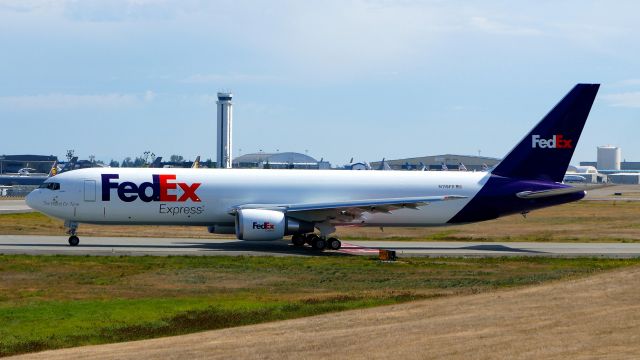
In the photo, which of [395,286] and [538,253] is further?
[538,253]

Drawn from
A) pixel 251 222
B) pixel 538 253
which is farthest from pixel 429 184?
pixel 251 222

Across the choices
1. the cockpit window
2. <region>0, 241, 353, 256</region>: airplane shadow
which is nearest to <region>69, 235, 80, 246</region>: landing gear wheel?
<region>0, 241, 353, 256</region>: airplane shadow

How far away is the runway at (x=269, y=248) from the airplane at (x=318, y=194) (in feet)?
3.63

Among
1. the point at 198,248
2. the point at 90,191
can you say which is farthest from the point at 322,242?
the point at 90,191

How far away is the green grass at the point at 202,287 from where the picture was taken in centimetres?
2472

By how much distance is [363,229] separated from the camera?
5891 centimetres

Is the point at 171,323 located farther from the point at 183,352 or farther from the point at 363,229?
the point at 363,229

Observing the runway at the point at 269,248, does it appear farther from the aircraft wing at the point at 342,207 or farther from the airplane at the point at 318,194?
the aircraft wing at the point at 342,207

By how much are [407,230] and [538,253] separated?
13.9 m

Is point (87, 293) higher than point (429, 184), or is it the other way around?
point (429, 184)

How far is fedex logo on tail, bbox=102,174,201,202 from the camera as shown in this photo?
44.9 metres

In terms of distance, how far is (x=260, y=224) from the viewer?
4356 cm

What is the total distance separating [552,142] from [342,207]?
12.0 metres

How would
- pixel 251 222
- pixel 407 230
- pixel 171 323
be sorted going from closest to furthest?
pixel 171 323 → pixel 251 222 → pixel 407 230
